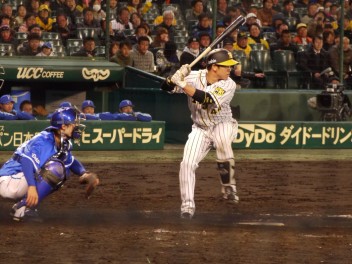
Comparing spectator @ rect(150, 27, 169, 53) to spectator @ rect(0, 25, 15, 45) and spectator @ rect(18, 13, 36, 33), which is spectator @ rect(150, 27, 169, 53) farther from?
spectator @ rect(0, 25, 15, 45)

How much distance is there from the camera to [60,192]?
1228 cm

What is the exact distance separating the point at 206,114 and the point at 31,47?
7.20 metres

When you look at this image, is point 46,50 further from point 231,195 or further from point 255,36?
point 231,195

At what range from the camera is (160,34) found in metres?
18.1

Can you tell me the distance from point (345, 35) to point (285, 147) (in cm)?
355

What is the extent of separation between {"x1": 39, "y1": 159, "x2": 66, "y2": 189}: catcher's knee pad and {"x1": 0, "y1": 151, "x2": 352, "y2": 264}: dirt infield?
0.44 metres

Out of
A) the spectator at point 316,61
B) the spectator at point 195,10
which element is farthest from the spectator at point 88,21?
the spectator at point 316,61

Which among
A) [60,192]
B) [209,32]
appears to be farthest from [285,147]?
[60,192]

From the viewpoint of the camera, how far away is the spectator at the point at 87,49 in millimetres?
17578

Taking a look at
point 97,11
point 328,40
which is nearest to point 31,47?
point 97,11

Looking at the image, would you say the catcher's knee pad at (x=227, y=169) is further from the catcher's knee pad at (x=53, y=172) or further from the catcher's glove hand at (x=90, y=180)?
the catcher's knee pad at (x=53, y=172)

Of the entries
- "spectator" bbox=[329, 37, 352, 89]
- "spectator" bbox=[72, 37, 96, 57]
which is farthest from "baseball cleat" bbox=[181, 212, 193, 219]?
"spectator" bbox=[329, 37, 352, 89]

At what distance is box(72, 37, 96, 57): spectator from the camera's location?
1758 centimetres

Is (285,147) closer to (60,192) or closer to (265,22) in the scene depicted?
(265,22)
